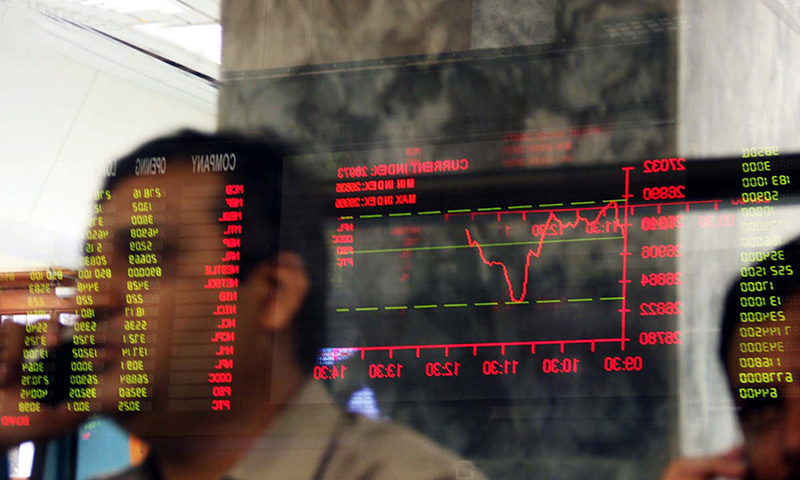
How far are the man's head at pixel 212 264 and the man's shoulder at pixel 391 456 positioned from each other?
0.58 ft

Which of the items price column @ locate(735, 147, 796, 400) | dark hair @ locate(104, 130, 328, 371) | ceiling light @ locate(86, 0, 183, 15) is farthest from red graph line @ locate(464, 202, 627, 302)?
ceiling light @ locate(86, 0, 183, 15)

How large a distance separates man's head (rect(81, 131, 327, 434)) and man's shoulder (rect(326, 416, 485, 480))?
0.18m

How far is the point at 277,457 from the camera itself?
2.10 metres

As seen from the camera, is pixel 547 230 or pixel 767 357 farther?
pixel 547 230

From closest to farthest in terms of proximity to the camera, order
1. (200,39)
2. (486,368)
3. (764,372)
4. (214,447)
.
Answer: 1. (764,372)
2. (486,368)
3. (214,447)
4. (200,39)

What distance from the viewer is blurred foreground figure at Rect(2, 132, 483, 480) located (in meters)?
2.09

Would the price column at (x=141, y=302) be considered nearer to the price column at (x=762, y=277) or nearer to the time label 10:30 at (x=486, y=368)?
the time label 10:30 at (x=486, y=368)

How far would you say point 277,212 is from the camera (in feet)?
7.20

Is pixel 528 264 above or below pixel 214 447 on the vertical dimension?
above

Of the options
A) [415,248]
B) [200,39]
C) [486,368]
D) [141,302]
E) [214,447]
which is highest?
[200,39]

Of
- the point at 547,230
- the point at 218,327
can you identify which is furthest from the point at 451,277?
the point at 218,327

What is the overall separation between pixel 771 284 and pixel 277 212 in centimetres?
98

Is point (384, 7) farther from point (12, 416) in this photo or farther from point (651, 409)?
point (12, 416)

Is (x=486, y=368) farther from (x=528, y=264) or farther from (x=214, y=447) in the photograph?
(x=214, y=447)
